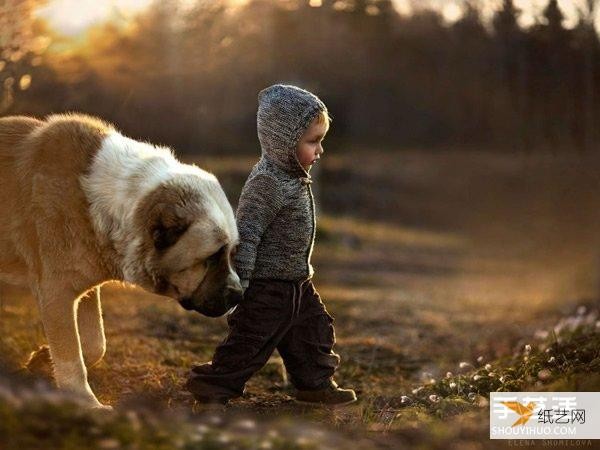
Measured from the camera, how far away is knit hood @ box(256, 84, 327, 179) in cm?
520

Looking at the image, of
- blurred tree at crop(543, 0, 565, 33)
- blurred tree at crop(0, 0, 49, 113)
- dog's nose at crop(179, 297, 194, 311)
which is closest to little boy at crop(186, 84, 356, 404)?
dog's nose at crop(179, 297, 194, 311)

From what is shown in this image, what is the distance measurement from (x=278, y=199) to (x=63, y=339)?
1497mm

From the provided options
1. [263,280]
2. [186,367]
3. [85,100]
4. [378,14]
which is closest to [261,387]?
[186,367]

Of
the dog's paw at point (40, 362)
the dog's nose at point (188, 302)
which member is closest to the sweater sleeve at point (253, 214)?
the dog's nose at point (188, 302)

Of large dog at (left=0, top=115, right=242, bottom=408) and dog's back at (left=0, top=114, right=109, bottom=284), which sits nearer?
large dog at (left=0, top=115, right=242, bottom=408)

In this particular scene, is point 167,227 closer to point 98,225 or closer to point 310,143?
point 98,225

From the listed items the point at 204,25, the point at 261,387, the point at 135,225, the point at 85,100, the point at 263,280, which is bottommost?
the point at 261,387

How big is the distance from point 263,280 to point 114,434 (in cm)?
170

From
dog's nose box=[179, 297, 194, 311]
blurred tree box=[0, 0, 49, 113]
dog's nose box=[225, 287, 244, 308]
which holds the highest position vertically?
blurred tree box=[0, 0, 49, 113]

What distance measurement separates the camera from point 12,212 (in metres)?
5.34

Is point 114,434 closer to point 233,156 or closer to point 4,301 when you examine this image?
point 4,301

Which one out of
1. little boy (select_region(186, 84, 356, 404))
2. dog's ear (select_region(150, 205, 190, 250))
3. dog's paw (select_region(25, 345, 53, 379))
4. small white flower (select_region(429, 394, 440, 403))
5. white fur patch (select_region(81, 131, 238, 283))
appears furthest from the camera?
dog's paw (select_region(25, 345, 53, 379))

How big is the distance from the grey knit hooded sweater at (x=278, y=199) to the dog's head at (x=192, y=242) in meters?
0.23

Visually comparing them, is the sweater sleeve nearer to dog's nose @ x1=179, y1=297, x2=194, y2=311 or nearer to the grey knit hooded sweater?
the grey knit hooded sweater
